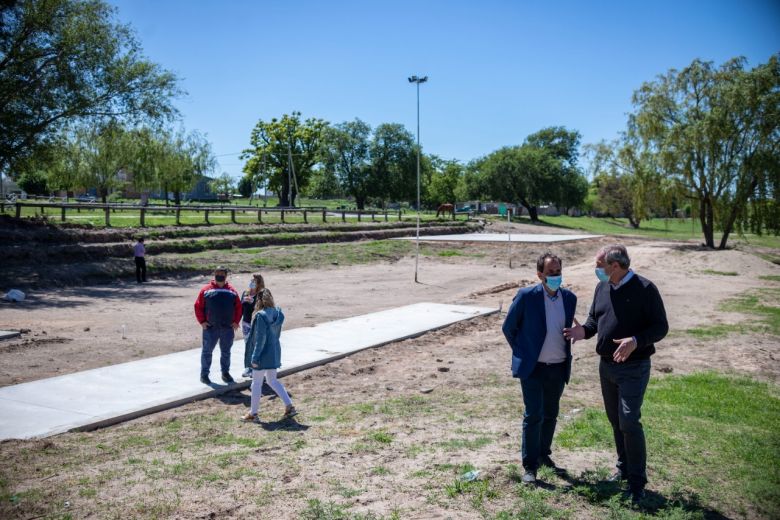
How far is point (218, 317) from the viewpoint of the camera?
911 centimetres

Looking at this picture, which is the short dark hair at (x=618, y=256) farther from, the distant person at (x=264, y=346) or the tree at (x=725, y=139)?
the tree at (x=725, y=139)

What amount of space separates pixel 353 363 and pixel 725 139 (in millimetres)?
33280

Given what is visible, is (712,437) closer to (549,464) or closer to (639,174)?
(549,464)

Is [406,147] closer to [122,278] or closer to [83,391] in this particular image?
[122,278]

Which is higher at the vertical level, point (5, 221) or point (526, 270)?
point (5, 221)

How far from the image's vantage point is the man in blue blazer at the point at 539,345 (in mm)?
5285

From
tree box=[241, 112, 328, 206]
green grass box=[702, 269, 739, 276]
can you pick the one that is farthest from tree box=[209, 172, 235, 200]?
green grass box=[702, 269, 739, 276]

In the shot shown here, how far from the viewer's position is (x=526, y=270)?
3052 cm

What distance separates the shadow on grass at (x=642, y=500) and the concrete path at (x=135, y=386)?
215 inches

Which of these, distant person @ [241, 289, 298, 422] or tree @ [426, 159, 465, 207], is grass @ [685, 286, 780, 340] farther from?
tree @ [426, 159, 465, 207]

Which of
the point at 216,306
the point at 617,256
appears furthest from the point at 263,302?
the point at 617,256

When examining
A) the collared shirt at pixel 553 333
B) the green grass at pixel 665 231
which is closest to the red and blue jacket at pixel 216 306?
the collared shirt at pixel 553 333

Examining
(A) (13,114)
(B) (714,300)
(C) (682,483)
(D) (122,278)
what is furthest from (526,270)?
(C) (682,483)

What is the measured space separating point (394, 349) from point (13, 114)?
21.2 m
